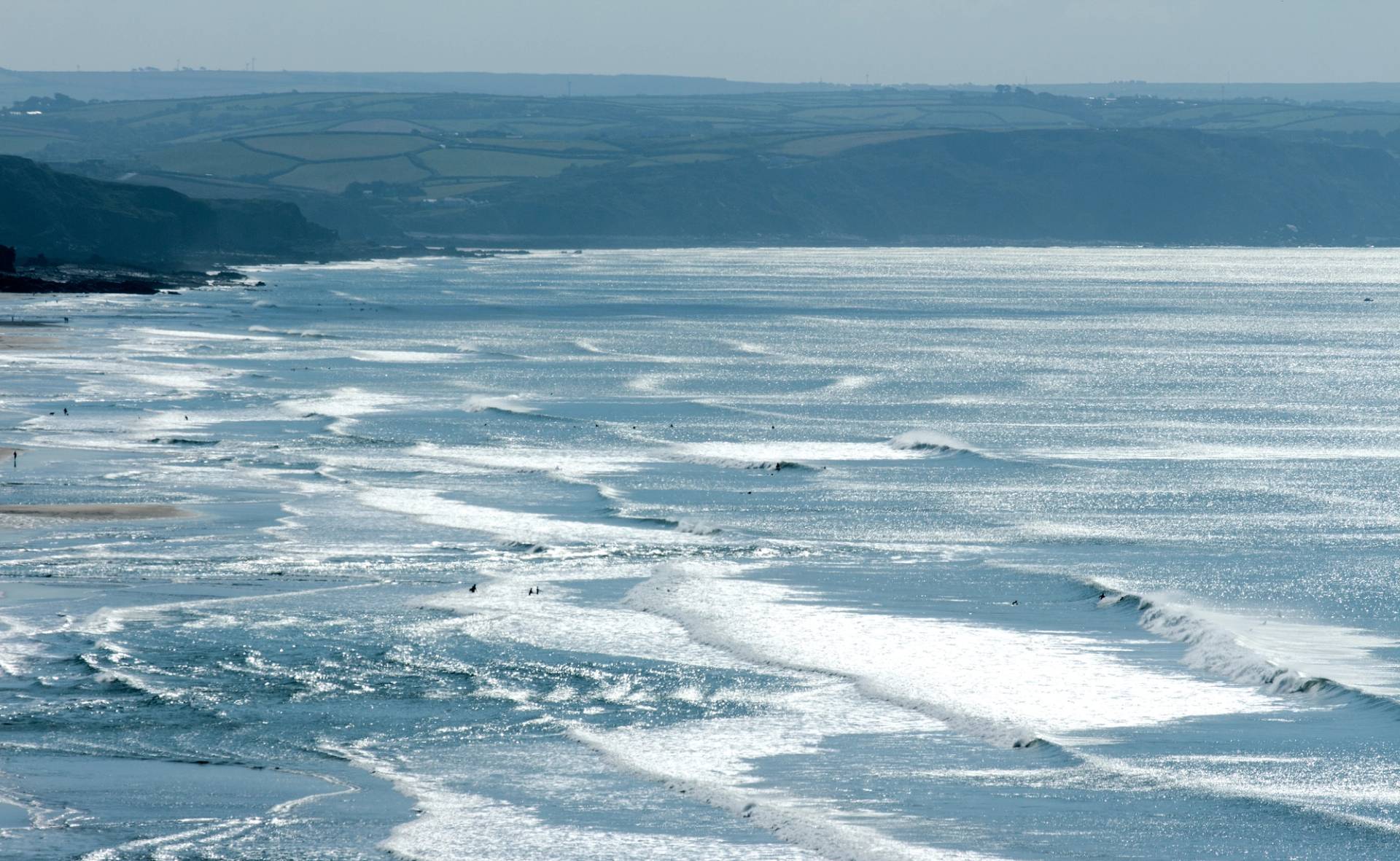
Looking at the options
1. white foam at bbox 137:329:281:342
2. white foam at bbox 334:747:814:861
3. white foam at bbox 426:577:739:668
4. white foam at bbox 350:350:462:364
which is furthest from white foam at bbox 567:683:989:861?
white foam at bbox 137:329:281:342

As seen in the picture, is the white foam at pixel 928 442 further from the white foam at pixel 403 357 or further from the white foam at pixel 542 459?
the white foam at pixel 403 357

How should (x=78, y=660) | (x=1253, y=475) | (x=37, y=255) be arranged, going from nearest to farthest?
1. (x=78, y=660)
2. (x=1253, y=475)
3. (x=37, y=255)

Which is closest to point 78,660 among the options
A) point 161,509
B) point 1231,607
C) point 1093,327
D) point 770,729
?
point 770,729

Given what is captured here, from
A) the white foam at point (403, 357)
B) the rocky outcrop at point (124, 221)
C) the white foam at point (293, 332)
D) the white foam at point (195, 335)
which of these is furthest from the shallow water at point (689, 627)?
the rocky outcrop at point (124, 221)

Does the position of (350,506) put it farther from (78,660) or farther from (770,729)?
(770,729)

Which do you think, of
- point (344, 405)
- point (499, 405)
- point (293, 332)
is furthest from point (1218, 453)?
point (293, 332)

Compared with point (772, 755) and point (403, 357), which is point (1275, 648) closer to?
point (772, 755)

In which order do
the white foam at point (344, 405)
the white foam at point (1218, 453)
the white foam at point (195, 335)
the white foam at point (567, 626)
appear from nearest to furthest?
the white foam at point (567, 626), the white foam at point (1218, 453), the white foam at point (344, 405), the white foam at point (195, 335)

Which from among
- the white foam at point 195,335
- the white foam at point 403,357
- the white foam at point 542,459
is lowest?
the white foam at point 403,357
